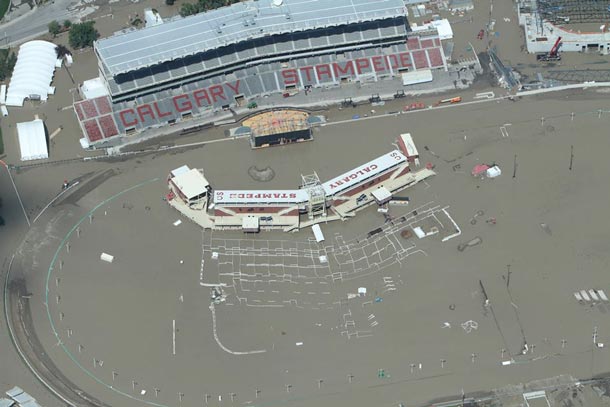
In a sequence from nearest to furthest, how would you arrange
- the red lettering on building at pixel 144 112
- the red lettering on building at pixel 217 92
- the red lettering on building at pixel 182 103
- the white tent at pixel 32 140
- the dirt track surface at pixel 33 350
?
1. the dirt track surface at pixel 33 350
2. the white tent at pixel 32 140
3. the red lettering on building at pixel 144 112
4. the red lettering on building at pixel 182 103
5. the red lettering on building at pixel 217 92

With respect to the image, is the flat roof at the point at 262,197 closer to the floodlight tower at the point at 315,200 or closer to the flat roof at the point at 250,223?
the floodlight tower at the point at 315,200

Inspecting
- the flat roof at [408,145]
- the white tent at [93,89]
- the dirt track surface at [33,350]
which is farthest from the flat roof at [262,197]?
the white tent at [93,89]

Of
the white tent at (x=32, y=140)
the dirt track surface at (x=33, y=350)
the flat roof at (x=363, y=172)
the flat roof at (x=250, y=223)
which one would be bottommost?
the dirt track surface at (x=33, y=350)

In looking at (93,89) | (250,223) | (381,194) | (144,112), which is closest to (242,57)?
(144,112)

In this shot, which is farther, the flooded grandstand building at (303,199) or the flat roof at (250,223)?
the flooded grandstand building at (303,199)

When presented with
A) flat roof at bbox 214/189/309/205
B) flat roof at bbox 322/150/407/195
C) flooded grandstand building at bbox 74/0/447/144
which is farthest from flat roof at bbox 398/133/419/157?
flat roof at bbox 214/189/309/205

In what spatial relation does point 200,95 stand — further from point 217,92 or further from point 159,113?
point 159,113

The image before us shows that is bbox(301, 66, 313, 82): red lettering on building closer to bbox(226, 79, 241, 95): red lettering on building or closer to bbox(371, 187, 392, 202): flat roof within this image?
bbox(226, 79, 241, 95): red lettering on building
